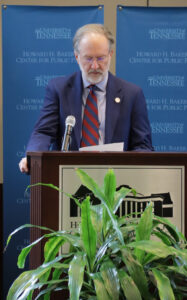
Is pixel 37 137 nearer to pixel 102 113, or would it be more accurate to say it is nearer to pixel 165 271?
pixel 102 113

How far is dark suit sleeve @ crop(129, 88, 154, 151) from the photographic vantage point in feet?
10.5

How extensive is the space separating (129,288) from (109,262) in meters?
0.12

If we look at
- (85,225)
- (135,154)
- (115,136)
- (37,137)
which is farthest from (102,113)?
(85,225)

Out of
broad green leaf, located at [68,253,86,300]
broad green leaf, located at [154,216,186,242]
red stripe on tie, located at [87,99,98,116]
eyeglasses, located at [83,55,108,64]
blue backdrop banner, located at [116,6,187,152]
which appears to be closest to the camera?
broad green leaf, located at [68,253,86,300]

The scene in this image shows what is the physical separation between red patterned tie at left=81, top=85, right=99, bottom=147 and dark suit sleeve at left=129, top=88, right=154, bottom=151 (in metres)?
0.24

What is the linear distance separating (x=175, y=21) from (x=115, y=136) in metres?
1.57

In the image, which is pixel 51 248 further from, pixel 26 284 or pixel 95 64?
pixel 95 64

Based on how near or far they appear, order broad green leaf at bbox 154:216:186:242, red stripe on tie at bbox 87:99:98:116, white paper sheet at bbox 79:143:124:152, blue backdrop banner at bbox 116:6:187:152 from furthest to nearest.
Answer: blue backdrop banner at bbox 116:6:187:152 < red stripe on tie at bbox 87:99:98:116 < white paper sheet at bbox 79:143:124:152 < broad green leaf at bbox 154:216:186:242

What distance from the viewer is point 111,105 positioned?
3238 millimetres

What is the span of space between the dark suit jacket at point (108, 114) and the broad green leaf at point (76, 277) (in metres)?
1.57

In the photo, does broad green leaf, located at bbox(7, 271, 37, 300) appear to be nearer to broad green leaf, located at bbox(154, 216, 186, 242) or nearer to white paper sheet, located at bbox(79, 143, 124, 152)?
broad green leaf, located at bbox(154, 216, 186, 242)

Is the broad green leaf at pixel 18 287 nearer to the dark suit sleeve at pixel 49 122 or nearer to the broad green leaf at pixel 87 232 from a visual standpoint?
the broad green leaf at pixel 87 232

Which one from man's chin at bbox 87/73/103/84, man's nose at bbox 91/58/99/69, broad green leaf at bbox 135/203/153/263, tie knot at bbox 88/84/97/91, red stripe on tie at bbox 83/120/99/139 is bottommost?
broad green leaf at bbox 135/203/153/263

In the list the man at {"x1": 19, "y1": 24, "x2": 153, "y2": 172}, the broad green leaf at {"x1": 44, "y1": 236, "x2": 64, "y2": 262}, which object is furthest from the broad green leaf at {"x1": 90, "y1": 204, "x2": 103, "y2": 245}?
the man at {"x1": 19, "y1": 24, "x2": 153, "y2": 172}
